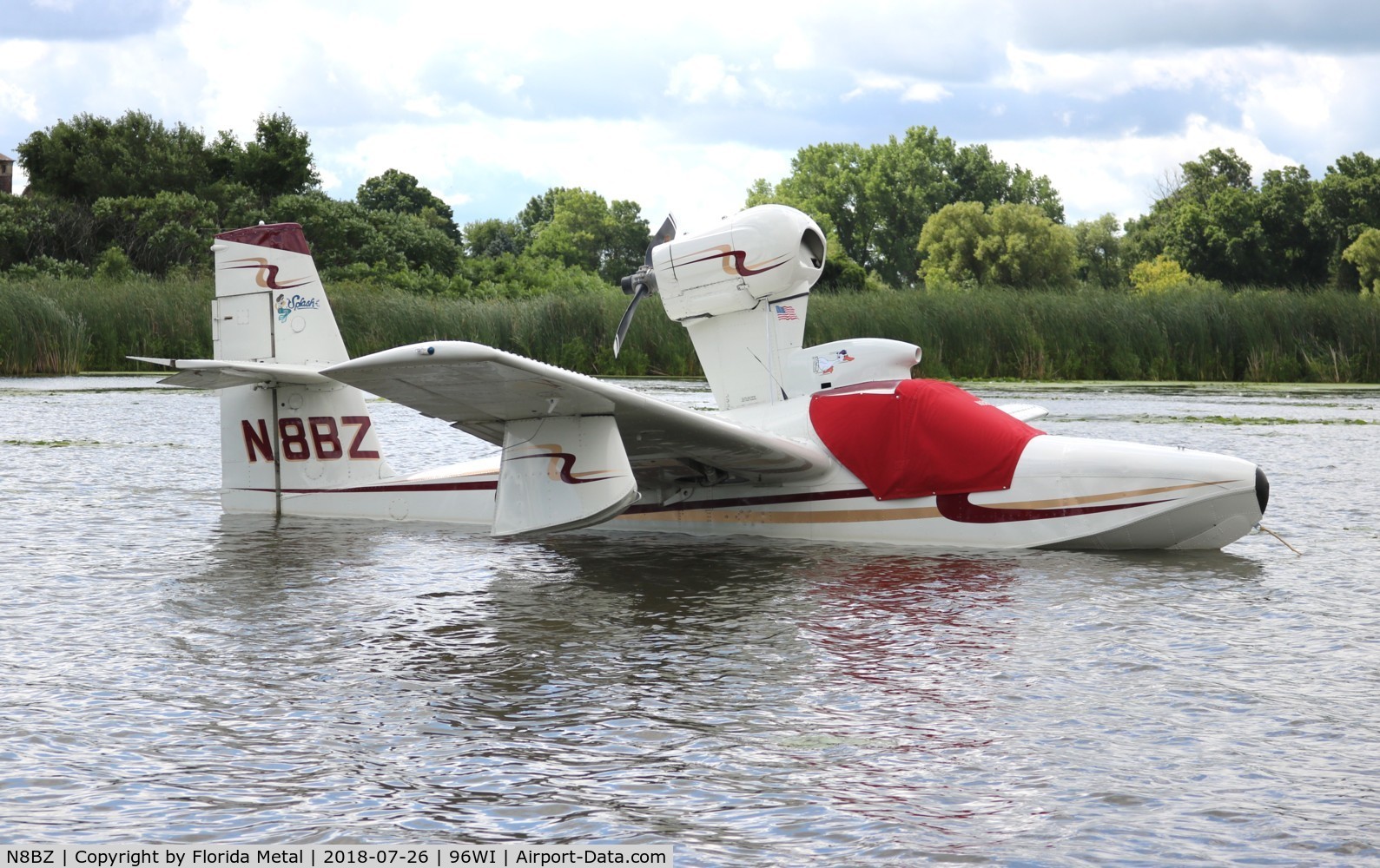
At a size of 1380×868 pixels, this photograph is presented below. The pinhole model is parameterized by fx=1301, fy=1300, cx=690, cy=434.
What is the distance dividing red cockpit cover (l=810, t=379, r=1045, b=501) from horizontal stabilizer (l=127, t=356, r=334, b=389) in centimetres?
362

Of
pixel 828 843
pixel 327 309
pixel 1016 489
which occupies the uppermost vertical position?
pixel 327 309

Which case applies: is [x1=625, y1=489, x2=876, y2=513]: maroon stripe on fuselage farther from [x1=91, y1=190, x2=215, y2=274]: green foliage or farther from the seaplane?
[x1=91, y1=190, x2=215, y2=274]: green foliage

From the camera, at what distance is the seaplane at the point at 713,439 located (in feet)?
25.8

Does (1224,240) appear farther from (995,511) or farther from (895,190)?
(995,511)

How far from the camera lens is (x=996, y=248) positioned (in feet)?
232

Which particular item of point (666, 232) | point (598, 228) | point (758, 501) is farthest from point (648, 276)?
point (598, 228)

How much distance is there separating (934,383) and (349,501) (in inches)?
190

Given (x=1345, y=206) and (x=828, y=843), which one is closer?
(x=828, y=843)

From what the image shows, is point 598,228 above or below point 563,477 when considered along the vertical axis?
above

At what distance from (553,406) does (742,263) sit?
2.85 m

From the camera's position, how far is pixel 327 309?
408 inches

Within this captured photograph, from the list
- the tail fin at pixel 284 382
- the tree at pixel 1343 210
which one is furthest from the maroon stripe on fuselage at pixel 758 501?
the tree at pixel 1343 210

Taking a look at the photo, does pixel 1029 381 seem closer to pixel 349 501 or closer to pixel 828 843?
pixel 349 501

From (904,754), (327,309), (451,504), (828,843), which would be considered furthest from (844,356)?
(828,843)
